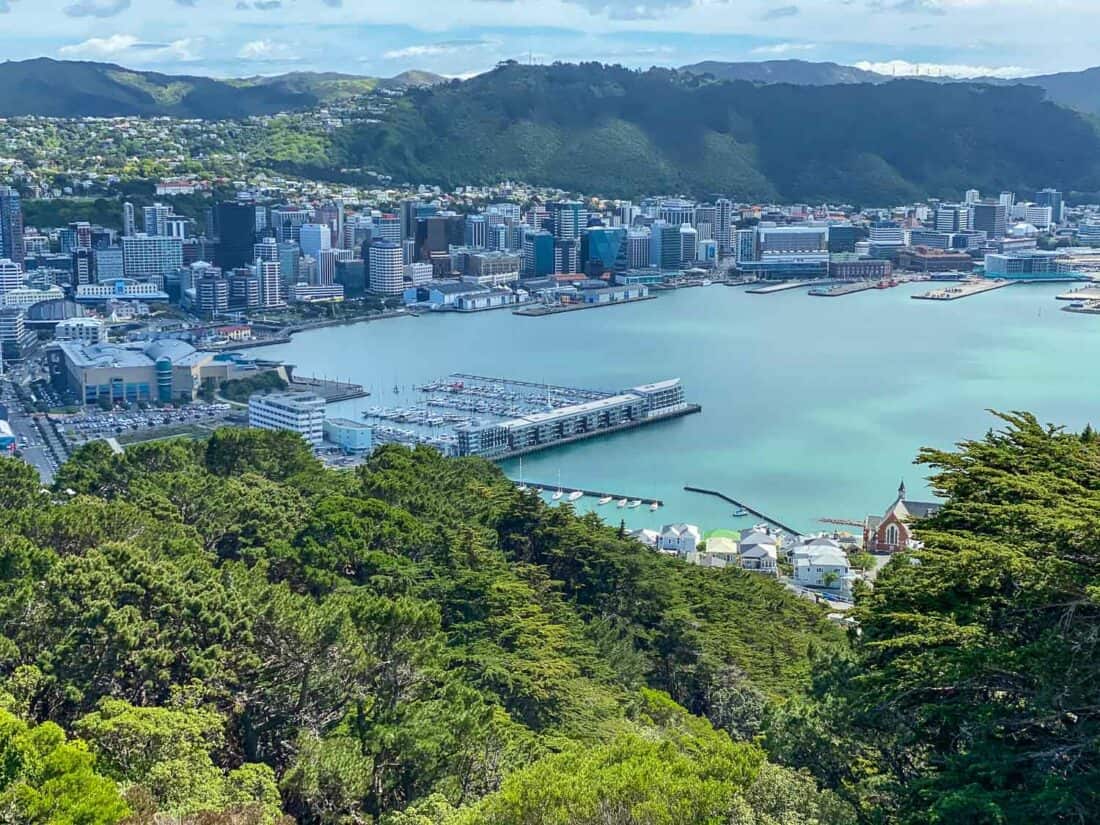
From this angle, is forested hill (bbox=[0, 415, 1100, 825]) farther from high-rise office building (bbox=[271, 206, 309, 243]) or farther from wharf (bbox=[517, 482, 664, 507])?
high-rise office building (bbox=[271, 206, 309, 243])

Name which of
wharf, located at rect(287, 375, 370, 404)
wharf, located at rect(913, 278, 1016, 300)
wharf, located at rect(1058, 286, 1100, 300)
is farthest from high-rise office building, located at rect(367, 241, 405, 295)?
wharf, located at rect(1058, 286, 1100, 300)

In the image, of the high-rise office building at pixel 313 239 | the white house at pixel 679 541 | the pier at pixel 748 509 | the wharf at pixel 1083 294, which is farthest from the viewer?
the high-rise office building at pixel 313 239

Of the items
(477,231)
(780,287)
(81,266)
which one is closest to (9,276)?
(81,266)

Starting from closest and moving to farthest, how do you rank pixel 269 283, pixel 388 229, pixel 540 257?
pixel 269 283 → pixel 388 229 → pixel 540 257

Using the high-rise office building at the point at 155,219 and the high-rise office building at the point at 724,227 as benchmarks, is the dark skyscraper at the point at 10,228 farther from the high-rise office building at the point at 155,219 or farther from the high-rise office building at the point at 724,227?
the high-rise office building at the point at 724,227

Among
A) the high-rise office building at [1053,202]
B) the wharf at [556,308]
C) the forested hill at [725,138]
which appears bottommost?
the wharf at [556,308]

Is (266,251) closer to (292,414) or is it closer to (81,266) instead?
(81,266)

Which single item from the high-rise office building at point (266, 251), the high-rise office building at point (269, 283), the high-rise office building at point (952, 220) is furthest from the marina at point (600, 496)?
the high-rise office building at point (952, 220)
